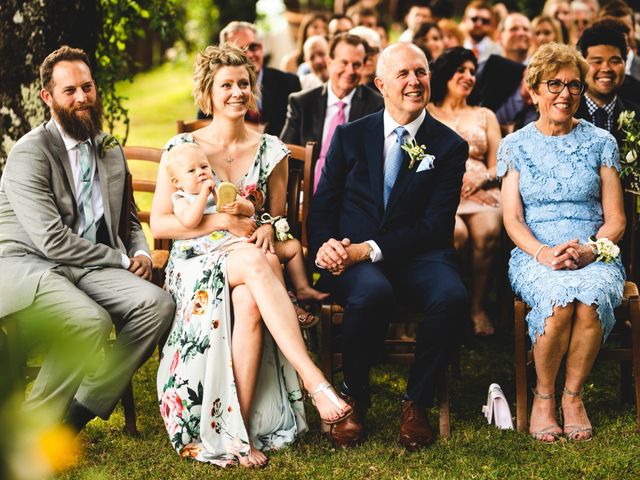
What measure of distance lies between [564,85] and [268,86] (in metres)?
3.00

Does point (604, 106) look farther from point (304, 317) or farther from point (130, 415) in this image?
point (130, 415)

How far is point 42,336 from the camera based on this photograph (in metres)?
0.94

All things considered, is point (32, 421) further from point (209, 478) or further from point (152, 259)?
point (152, 259)

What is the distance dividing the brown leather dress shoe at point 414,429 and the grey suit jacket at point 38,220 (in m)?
1.46

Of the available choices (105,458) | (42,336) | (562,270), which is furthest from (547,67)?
(42,336)

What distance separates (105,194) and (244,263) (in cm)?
78

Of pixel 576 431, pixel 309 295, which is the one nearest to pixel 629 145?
pixel 576 431

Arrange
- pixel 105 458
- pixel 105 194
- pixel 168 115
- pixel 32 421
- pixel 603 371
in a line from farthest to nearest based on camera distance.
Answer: pixel 168 115 → pixel 603 371 → pixel 105 194 → pixel 105 458 → pixel 32 421

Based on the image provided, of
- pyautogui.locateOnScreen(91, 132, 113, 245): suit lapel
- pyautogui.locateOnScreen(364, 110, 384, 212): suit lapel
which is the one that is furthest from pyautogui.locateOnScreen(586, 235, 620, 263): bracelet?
pyautogui.locateOnScreen(91, 132, 113, 245): suit lapel

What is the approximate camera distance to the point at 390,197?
4039 millimetres

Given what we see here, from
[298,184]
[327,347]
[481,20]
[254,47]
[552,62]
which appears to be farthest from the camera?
[481,20]

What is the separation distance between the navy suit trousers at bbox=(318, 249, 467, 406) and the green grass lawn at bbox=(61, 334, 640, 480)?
264 mm

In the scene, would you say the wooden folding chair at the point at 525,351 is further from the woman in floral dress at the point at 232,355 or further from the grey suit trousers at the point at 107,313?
the grey suit trousers at the point at 107,313

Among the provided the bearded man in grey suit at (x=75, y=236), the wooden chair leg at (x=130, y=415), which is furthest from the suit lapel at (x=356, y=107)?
the wooden chair leg at (x=130, y=415)
